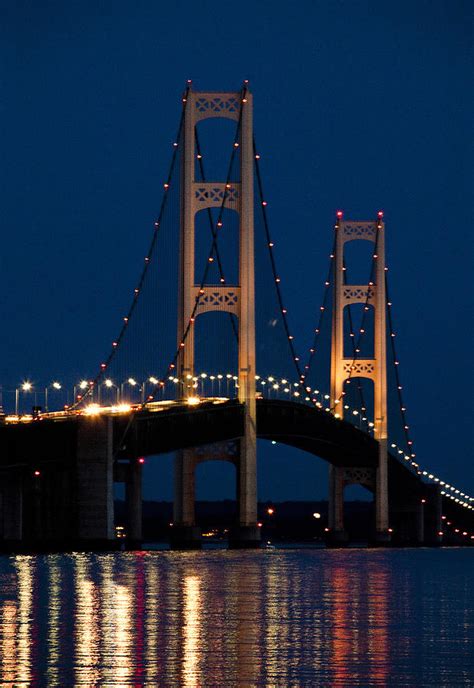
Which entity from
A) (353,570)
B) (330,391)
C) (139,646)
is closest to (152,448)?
(353,570)

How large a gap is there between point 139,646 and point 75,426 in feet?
140

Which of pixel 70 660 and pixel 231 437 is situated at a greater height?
pixel 231 437

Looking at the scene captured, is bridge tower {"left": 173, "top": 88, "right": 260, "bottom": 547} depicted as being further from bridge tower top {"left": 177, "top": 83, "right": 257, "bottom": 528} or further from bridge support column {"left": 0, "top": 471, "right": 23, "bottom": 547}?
bridge support column {"left": 0, "top": 471, "right": 23, "bottom": 547}

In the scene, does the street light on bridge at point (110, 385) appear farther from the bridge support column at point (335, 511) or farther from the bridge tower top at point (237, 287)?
the bridge support column at point (335, 511)

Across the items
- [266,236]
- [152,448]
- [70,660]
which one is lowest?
[70,660]

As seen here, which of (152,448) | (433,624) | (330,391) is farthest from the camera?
(330,391)

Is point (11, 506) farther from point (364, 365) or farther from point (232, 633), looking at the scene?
point (232, 633)

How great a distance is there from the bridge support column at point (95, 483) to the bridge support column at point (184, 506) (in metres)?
10.6

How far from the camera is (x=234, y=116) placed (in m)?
71.2

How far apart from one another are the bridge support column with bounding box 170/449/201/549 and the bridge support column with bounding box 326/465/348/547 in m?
24.2

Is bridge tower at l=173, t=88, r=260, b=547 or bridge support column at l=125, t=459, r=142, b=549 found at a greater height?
bridge tower at l=173, t=88, r=260, b=547

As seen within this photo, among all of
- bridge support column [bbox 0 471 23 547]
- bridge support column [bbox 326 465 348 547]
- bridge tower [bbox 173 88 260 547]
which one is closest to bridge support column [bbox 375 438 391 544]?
bridge support column [bbox 326 465 348 547]

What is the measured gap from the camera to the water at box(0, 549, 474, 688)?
49.9ft

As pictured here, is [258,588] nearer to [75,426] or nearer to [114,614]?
[114,614]
